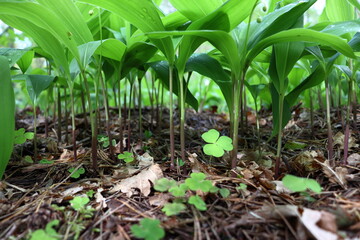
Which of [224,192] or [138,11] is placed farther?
[138,11]

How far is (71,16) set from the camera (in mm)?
1096

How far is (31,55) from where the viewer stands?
158 cm

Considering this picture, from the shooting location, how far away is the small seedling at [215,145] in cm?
112

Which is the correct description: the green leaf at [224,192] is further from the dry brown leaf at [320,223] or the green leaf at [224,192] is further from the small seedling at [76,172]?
the small seedling at [76,172]

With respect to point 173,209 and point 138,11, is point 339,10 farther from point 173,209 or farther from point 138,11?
point 173,209

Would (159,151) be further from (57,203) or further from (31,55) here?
(31,55)

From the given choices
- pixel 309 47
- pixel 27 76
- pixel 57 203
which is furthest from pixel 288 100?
pixel 27 76

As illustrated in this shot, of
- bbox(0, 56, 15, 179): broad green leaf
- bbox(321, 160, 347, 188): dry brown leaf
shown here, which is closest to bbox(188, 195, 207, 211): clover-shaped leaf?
bbox(321, 160, 347, 188): dry brown leaf

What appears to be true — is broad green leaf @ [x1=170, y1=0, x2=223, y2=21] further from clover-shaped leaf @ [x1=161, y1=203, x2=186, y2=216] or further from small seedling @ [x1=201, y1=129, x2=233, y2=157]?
clover-shaped leaf @ [x1=161, y1=203, x2=186, y2=216]

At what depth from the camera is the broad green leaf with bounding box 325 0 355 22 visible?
1.34 metres

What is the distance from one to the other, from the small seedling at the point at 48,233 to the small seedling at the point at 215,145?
0.64 metres

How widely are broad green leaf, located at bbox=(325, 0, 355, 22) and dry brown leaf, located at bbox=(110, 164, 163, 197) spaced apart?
4.10ft

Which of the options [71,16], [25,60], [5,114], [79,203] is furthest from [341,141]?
[25,60]

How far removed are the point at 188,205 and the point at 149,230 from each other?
0.21 meters
